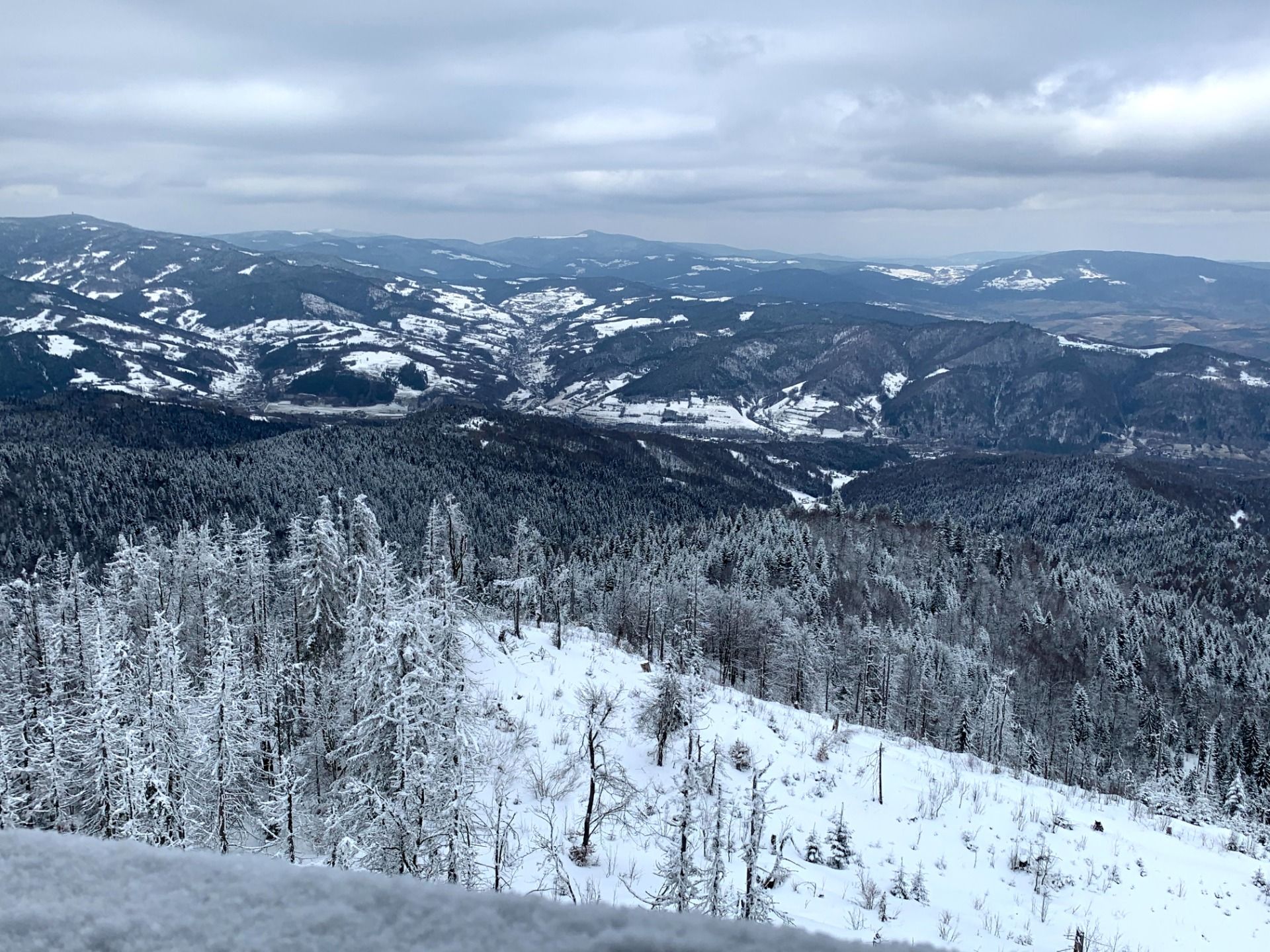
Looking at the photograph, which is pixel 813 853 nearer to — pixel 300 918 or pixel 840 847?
pixel 840 847

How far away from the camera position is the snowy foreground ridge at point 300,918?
76.0 inches

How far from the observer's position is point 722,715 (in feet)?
96.7

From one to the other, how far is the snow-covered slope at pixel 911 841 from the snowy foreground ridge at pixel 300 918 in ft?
42.9

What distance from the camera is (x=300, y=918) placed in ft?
6.91

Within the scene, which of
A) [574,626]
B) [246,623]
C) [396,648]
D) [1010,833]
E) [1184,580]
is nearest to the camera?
[396,648]

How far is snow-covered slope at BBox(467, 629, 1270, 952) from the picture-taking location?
16266 mm

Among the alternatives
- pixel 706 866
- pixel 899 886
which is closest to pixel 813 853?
pixel 899 886

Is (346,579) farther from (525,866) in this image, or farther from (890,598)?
(890,598)

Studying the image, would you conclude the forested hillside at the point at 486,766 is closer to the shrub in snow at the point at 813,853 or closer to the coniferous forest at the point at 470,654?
the shrub in snow at the point at 813,853

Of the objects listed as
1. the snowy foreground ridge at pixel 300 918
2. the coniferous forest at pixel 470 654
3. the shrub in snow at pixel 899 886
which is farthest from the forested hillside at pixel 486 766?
the snowy foreground ridge at pixel 300 918

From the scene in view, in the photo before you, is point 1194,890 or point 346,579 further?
point 346,579

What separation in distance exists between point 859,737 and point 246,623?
39.7 meters

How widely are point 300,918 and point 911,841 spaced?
2246cm

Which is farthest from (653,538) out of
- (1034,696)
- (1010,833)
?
(1010,833)
